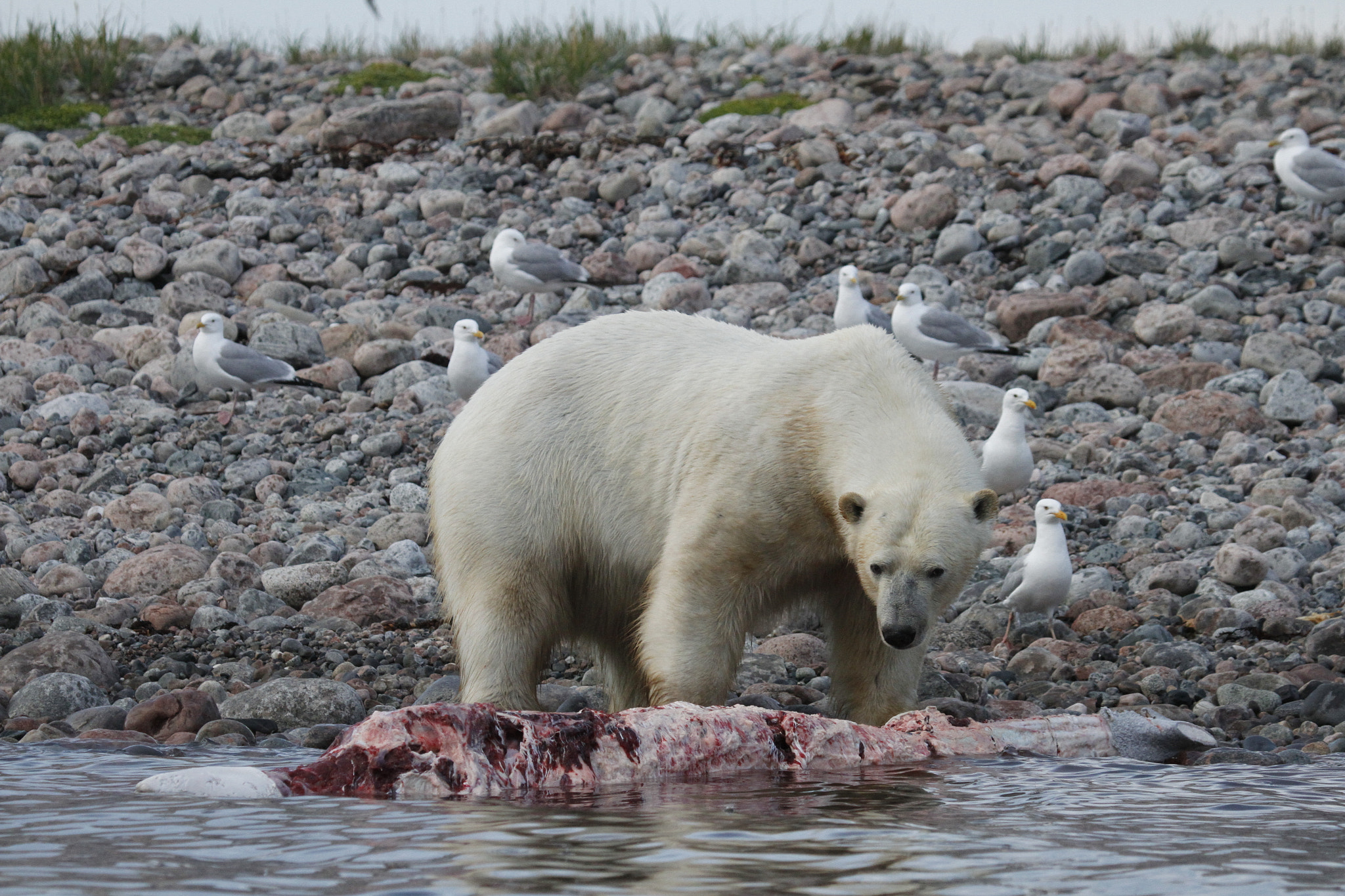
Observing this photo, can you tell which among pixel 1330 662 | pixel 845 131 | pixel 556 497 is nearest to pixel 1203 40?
pixel 845 131

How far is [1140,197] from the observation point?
1265cm

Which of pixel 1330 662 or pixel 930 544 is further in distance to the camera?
pixel 1330 662

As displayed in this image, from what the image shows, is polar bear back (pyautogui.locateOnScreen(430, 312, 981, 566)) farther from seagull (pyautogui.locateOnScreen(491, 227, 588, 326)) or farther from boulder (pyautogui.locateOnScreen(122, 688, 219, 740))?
seagull (pyautogui.locateOnScreen(491, 227, 588, 326))

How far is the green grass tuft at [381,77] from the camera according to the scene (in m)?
17.8

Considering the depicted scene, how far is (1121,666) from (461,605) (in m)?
2.63

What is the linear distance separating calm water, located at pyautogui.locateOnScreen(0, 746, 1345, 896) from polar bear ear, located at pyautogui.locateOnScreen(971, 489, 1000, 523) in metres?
0.72

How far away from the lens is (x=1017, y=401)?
819cm

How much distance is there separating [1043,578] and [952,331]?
3844 millimetres

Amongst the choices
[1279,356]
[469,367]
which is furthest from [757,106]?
[1279,356]

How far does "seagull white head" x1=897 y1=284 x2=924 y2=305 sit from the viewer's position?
33.6 ft

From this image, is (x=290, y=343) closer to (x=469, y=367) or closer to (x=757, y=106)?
(x=469, y=367)

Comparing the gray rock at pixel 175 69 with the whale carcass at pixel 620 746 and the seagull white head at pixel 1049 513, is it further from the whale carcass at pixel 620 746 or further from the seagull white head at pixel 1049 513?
the whale carcass at pixel 620 746

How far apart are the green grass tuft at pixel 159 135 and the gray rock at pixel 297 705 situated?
476 inches

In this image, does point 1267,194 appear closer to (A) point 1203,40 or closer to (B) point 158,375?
(A) point 1203,40
